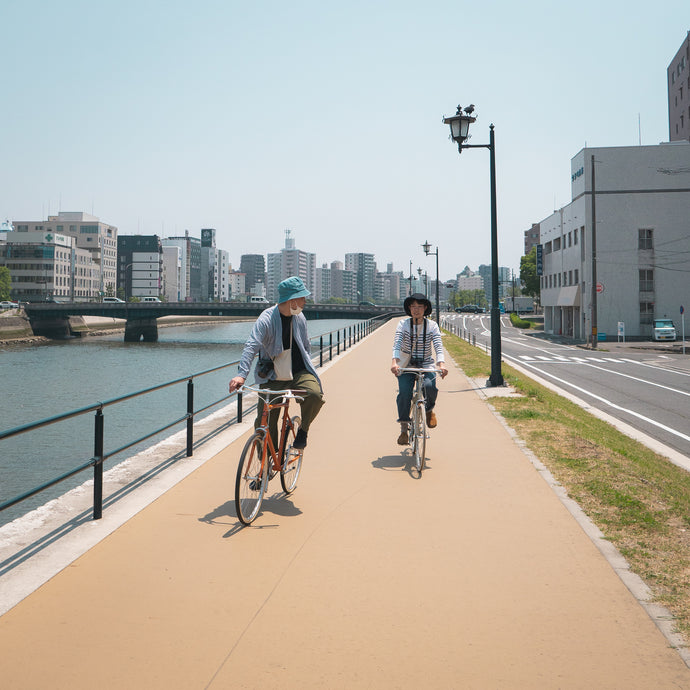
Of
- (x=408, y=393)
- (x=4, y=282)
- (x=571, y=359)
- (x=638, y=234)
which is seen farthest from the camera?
(x=4, y=282)

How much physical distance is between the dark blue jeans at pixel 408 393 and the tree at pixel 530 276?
4201 inches

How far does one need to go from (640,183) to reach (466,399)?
145ft

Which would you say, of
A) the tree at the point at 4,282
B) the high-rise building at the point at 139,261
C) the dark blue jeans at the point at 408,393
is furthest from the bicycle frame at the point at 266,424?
the high-rise building at the point at 139,261

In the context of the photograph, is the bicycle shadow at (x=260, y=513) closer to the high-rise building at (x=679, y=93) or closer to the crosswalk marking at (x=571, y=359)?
the crosswalk marking at (x=571, y=359)

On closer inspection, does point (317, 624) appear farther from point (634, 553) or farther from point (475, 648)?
point (634, 553)

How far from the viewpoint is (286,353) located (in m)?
5.54

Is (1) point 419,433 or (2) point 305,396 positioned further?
(1) point 419,433

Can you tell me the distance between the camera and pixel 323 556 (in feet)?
14.2

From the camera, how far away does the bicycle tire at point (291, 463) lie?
5.67m

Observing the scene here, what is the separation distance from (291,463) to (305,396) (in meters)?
0.69

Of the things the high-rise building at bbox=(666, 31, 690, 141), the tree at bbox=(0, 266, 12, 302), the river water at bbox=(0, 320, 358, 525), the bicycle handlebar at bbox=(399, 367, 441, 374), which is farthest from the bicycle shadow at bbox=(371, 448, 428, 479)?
the tree at bbox=(0, 266, 12, 302)

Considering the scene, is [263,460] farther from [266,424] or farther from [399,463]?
[399,463]

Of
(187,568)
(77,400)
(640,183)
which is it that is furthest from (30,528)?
(640,183)

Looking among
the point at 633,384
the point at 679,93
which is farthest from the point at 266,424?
the point at 679,93
